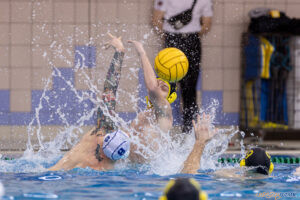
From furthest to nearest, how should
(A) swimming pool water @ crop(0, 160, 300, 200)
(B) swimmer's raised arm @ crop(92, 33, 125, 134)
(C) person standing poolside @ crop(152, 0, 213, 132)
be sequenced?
(C) person standing poolside @ crop(152, 0, 213, 132), (B) swimmer's raised arm @ crop(92, 33, 125, 134), (A) swimming pool water @ crop(0, 160, 300, 200)

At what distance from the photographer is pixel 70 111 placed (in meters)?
6.91

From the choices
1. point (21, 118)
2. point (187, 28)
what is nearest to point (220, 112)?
point (187, 28)

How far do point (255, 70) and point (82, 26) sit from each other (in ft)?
8.18

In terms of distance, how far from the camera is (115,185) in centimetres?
309

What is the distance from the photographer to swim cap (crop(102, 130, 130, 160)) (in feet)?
10.7

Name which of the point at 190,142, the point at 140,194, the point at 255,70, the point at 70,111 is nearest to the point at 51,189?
the point at 140,194

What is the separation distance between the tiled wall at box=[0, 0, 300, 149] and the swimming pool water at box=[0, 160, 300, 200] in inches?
136

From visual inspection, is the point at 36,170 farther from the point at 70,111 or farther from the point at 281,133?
the point at 281,133

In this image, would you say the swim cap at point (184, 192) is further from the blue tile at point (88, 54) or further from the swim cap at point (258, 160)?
the blue tile at point (88, 54)

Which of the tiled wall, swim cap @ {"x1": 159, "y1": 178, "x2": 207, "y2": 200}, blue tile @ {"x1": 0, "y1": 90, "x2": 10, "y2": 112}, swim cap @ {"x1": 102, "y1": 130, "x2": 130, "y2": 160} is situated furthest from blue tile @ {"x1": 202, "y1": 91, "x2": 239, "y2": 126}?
swim cap @ {"x1": 159, "y1": 178, "x2": 207, "y2": 200}

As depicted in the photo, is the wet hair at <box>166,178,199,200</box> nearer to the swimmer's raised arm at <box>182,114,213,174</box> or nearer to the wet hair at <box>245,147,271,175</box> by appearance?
the swimmer's raised arm at <box>182,114,213,174</box>

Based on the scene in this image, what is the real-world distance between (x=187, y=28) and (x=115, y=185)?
13.6ft

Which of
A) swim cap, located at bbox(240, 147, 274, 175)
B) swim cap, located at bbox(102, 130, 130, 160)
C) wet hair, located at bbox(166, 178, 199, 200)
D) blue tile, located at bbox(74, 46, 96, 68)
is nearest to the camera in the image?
wet hair, located at bbox(166, 178, 199, 200)

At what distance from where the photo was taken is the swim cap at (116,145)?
129 inches
